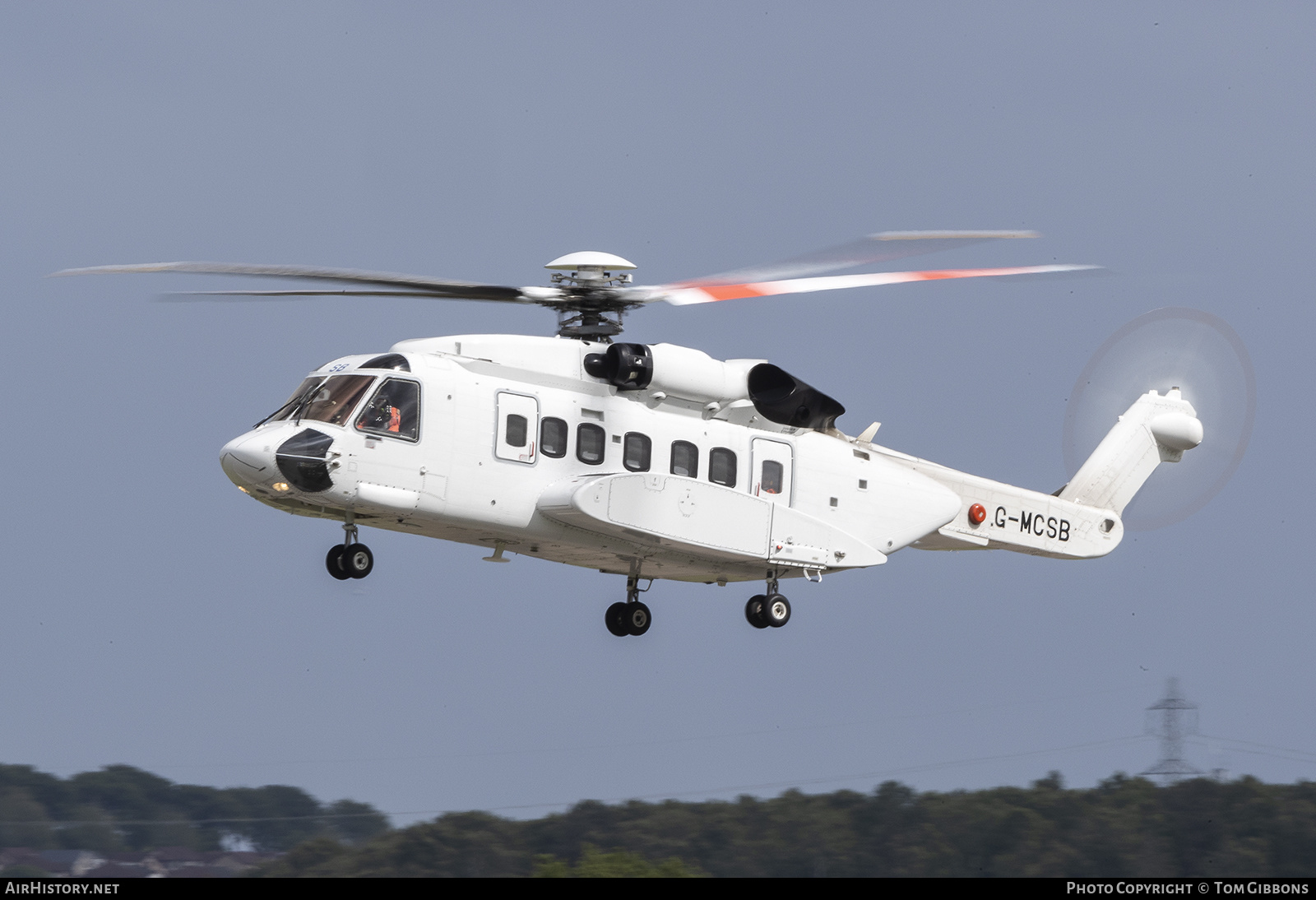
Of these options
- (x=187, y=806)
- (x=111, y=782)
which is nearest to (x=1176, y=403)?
(x=187, y=806)

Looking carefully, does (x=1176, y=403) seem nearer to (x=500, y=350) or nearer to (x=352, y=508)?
(x=500, y=350)

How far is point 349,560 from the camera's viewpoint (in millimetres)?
19453

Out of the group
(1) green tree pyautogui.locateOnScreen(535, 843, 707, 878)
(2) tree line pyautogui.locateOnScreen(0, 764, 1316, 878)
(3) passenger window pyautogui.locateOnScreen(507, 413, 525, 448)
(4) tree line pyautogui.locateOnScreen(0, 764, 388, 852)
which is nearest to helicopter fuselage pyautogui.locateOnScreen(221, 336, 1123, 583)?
(3) passenger window pyautogui.locateOnScreen(507, 413, 525, 448)

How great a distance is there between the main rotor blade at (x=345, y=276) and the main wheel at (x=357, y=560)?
308 centimetres

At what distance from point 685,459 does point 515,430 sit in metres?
2.38

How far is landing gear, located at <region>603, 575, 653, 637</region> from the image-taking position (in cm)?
2220

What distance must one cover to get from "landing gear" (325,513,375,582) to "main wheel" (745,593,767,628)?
17.4 ft

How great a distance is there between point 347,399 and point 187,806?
26.3 metres

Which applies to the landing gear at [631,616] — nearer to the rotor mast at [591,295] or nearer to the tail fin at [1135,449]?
the rotor mast at [591,295]

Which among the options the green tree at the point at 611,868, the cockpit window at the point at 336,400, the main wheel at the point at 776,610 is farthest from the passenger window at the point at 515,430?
the green tree at the point at 611,868

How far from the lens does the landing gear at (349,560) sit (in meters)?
19.5

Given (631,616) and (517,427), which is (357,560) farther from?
(631,616)

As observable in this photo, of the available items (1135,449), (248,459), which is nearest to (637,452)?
(248,459)

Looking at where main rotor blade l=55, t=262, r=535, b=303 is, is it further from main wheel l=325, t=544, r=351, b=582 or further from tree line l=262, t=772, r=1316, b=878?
tree line l=262, t=772, r=1316, b=878
